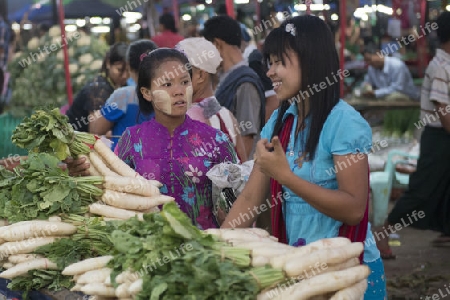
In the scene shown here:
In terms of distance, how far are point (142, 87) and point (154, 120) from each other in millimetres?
214

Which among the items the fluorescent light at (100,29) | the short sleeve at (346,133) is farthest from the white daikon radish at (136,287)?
the fluorescent light at (100,29)

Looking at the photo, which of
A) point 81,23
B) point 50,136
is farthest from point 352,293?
point 81,23

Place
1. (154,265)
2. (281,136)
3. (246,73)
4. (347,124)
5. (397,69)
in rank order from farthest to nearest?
(397,69) → (246,73) → (281,136) → (347,124) → (154,265)

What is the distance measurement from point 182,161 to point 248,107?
1821 millimetres

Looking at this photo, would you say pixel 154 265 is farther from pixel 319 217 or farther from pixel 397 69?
pixel 397 69

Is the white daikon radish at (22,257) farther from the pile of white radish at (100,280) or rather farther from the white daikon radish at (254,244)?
the white daikon radish at (254,244)

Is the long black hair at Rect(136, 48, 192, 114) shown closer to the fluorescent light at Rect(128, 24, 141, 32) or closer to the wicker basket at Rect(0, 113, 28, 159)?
the wicker basket at Rect(0, 113, 28, 159)

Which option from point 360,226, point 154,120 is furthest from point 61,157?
point 360,226

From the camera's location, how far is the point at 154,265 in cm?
264

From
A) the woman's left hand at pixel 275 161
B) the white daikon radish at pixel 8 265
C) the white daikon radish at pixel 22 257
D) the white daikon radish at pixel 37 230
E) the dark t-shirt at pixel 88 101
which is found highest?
the woman's left hand at pixel 275 161

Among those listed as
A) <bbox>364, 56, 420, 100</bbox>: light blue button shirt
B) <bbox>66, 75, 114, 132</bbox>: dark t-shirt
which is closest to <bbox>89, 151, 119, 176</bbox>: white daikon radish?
<bbox>66, 75, 114, 132</bbox>: dark t-shirt

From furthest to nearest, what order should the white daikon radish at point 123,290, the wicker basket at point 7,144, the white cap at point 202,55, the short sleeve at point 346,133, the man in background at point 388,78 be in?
the man in background at point 388,78 → the wicker basket at point 7,144 → the white cap at point 202,55 → the short sleeve at point 346,133 → the white daikon radish at point 123,290

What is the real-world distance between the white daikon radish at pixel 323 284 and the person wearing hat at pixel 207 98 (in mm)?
2138

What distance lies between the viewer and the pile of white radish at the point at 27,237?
3.81 metres
